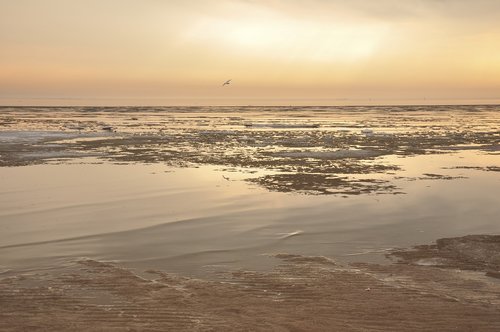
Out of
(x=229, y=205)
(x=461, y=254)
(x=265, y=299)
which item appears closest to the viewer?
(x=265, y=299)

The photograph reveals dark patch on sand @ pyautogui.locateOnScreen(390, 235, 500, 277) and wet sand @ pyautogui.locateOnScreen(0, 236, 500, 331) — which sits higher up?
wet sand @ pyautogui.locateOnScreen(0, 236, 500, 331)

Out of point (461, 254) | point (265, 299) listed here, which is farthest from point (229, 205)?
point (265, 299)

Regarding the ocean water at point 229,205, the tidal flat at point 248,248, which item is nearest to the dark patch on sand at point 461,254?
the tidal flat at point 248,248

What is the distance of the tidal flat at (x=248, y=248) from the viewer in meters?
6.51

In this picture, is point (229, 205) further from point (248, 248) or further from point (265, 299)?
point (265, 299)

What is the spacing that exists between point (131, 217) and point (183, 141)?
21846mm

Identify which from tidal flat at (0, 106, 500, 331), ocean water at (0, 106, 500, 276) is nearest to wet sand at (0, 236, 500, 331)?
tidal flat at (0, 106, 500, 331)

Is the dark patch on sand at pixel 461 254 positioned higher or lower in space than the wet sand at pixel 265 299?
lower

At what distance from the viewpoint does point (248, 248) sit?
955 centimetres

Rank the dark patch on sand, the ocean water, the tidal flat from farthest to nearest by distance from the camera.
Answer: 1. the ocean water
2. the dark patch on sand
3. the tidal flat

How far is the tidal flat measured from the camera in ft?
21.4

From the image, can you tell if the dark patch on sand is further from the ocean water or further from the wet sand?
the ocean water

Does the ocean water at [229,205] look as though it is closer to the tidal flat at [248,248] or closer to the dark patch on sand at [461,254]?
the tidal flat at [248,248]

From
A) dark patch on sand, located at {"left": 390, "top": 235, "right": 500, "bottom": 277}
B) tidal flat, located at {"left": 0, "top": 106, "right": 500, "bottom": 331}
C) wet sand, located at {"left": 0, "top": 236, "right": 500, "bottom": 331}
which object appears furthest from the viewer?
dark patch on sand, located at {"left": 390, "top": 235, "right": 500, "bottom": 277}
